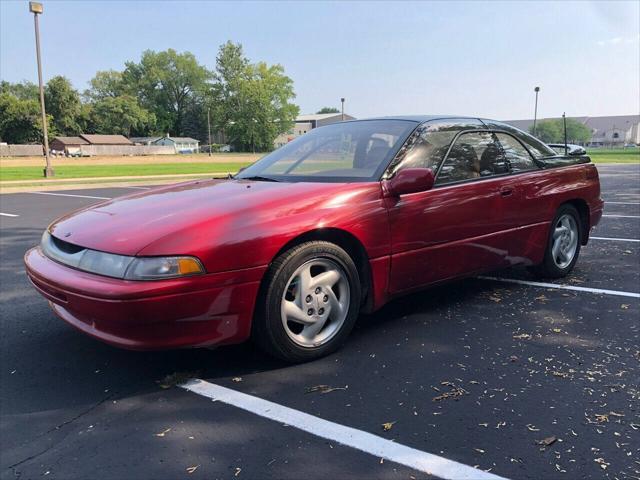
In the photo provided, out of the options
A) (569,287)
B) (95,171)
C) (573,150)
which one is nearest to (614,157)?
(95,171)

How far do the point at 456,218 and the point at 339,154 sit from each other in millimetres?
995

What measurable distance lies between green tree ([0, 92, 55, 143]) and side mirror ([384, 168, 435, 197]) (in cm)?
8580

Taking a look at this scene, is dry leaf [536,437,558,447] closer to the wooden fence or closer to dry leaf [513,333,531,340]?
dry leaf [513,333,531,340]

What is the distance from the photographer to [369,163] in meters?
3.66

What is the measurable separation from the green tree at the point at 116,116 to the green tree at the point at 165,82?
968 cm

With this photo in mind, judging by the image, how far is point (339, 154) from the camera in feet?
13.2

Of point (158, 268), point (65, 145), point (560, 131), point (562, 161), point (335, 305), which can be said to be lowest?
point (335, 305)

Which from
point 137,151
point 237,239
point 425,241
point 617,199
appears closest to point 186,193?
point 237,239

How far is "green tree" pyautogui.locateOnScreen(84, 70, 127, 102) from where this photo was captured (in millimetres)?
116562

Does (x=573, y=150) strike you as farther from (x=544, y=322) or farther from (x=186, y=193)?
(x=186, y=193)

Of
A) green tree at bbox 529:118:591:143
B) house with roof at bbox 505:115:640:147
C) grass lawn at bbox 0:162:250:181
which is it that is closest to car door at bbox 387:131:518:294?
grass lawn at bbox 0:162:250:181

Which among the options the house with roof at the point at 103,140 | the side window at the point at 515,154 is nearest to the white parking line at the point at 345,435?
the side window at the point at 515,154

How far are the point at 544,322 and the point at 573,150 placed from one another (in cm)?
260

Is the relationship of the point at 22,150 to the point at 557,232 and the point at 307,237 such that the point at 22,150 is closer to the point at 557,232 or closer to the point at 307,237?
the point at 557,232
